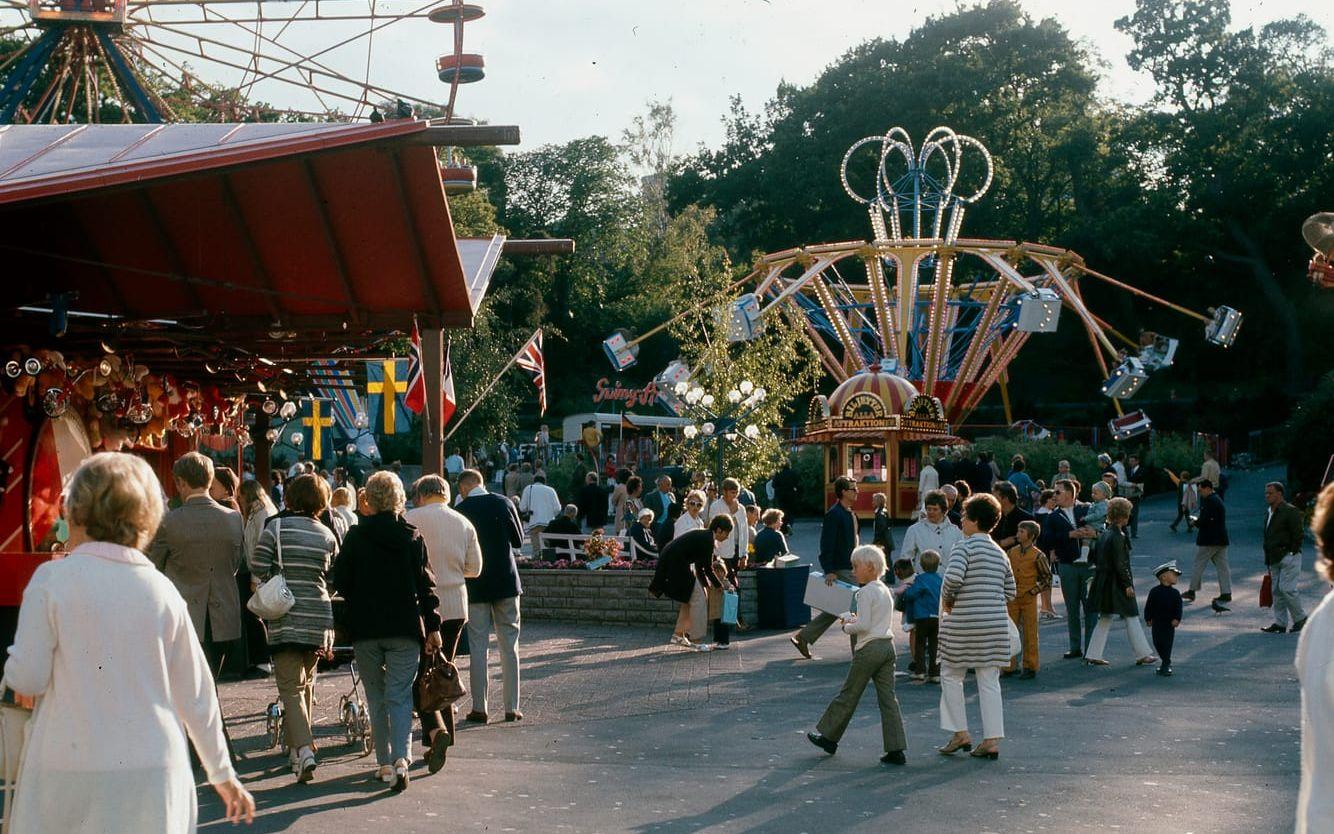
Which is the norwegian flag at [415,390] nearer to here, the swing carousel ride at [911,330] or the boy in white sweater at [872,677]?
the boy in white sweater at [872,677]

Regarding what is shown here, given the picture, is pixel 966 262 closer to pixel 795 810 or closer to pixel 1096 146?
pixel 1096 146

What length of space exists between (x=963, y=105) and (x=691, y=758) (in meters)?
55.0

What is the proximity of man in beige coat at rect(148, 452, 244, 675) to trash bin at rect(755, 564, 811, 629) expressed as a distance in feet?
27.6

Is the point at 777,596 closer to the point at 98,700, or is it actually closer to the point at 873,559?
the point at 873,559

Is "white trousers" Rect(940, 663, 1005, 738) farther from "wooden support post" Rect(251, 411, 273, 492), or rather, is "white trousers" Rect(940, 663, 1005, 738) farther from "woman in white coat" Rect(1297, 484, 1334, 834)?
"wooden support post" Rect(251, 411, 273, 492)

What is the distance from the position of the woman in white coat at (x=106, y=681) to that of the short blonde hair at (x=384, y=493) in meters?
4.14

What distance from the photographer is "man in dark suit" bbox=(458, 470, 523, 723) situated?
35.5ft

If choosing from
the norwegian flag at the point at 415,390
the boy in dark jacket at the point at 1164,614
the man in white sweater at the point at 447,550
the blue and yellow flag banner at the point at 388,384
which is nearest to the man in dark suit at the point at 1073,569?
the boy in dark jacket at the point at 1164,614

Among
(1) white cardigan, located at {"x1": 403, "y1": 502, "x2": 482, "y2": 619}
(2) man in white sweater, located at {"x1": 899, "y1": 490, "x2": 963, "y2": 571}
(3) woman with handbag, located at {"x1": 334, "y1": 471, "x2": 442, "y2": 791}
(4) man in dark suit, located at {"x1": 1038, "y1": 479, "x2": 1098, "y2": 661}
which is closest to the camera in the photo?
(3) woman with handbag, located at {"x1": 334, "y1": 471, "x2": 442, "y2": 791}

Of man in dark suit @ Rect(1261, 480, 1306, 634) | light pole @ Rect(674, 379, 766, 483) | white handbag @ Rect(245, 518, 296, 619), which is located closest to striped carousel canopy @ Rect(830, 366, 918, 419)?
light pole @ Rect(674, 379, 766, 483)

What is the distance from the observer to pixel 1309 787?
12.2 ft

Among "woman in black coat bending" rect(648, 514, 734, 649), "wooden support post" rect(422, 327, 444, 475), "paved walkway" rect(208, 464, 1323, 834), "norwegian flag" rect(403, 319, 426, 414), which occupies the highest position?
"norwegian flag" rect(403, 319, 426, 414)

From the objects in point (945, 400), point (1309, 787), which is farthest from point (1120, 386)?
point (1309, 787)

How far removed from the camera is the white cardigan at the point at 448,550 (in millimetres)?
9656
